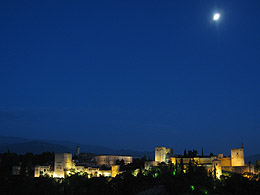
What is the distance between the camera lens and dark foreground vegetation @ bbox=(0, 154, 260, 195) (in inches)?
1492

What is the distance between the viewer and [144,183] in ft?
136

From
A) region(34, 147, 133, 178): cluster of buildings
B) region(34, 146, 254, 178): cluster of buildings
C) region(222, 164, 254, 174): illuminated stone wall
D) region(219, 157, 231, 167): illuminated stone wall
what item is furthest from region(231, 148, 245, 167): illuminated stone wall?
region(34, 147, 133, 178): cluster of buildings

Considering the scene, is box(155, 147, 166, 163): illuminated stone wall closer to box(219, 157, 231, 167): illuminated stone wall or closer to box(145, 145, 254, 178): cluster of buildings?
box(145, 145, 254, 178): cluster of buildings

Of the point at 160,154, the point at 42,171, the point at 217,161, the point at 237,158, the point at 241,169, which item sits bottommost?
the point at 42,171

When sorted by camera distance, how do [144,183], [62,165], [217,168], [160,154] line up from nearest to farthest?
[144,183] → [217,168] → [62,165] → [160,154]

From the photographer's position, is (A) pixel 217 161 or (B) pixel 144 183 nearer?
(B) pixel 144 183

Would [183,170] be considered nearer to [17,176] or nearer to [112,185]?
[112,185]

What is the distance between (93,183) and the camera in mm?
43875

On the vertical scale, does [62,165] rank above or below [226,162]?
below

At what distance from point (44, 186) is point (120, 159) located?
59.5ft

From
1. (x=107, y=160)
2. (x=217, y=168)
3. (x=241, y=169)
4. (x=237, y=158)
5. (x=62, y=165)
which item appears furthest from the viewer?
(x=107, y=160)

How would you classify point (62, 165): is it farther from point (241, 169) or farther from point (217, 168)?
point (241, 169)

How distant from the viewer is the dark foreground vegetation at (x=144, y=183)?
124ft

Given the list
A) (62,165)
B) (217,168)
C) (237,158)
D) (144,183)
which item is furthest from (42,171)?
(237,158)
